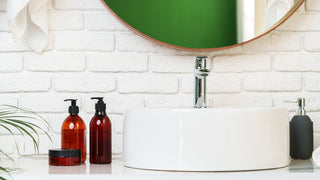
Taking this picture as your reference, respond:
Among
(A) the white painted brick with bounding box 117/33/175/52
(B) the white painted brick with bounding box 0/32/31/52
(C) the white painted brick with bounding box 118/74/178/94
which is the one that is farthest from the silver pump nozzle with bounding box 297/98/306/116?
(B) the white painted brick with bounding box 0/32/31/52

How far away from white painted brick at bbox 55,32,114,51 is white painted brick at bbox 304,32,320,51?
25.1 inches

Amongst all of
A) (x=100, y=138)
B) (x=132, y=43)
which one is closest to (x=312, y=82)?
(x=132, y=43)

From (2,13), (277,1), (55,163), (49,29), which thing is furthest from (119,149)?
(277,1)

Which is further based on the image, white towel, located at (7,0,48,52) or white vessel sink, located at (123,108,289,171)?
white towel, located at (7,0,48,52)

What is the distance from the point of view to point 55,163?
1.24 meters

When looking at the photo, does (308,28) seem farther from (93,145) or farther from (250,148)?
(93,145)

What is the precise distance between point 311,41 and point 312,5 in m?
0.12

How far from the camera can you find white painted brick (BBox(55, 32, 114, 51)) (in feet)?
4.91

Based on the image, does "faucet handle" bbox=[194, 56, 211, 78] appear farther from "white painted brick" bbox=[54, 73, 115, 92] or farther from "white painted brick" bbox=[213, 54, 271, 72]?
"white painted brick" bbox=[54, 73, 115, 92]

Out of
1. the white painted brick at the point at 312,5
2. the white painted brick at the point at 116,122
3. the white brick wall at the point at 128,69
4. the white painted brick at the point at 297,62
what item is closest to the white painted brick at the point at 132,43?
the white brick wall at the point at 128,69

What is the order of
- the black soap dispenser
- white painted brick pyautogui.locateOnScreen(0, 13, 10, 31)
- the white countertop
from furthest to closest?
white painted brick pyautogui.locateOnScreen(0, 13, 10, 31), the black soap dispenser, the white countertop

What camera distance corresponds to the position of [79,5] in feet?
4.92

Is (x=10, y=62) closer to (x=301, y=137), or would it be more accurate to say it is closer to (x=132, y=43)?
(x=132, y=43)

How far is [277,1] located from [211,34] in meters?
0.24
